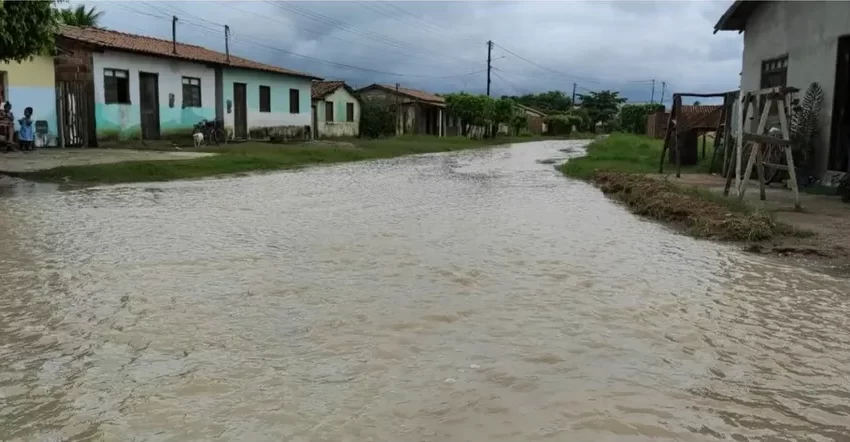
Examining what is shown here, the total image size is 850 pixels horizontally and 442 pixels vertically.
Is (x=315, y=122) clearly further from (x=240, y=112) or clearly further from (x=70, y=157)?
(x=70, y=157)

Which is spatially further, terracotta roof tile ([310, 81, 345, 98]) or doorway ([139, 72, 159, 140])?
terracotta roof tile ([310, 81, 345, 98])

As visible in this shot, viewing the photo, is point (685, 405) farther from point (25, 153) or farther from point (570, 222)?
point (25, 153)

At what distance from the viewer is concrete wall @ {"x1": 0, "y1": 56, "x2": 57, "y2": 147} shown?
21.6 meters

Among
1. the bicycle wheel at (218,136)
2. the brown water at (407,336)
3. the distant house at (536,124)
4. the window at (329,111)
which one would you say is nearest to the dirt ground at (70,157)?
the bicycle wheel at (218,136)

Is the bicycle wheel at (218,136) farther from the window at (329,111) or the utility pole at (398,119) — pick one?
the utility pole at (398,119)

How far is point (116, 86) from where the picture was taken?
2500 cm

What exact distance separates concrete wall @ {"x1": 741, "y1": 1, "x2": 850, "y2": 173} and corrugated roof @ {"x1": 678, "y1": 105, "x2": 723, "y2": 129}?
2.72 meters

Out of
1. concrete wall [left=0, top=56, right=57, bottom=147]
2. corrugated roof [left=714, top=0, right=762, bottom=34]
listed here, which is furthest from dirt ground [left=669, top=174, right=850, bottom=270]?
concrete wall [left=0, top=56, right=57, bottom=147]

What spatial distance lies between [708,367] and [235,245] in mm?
5629

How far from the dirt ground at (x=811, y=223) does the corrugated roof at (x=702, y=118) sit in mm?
6241

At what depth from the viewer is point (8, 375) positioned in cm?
428

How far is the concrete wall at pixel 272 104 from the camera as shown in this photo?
31.1 m

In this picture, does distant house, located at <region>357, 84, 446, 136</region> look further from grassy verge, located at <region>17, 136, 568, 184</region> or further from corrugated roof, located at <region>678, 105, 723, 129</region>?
corrugated roof, located at <region>678, 105, 723, 129</region>

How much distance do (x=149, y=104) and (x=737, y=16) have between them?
1992 cm
